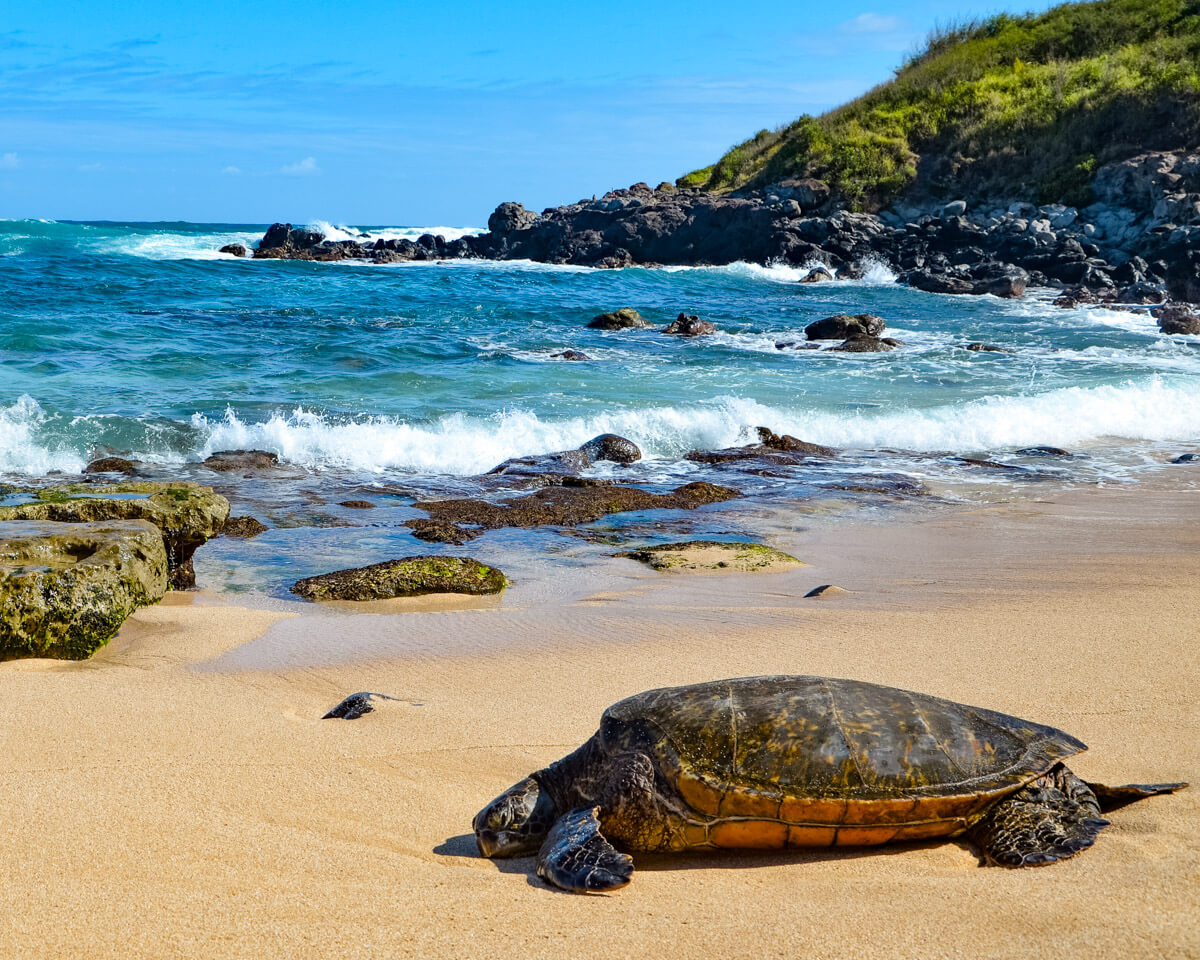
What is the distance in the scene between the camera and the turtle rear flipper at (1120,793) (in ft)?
11.0

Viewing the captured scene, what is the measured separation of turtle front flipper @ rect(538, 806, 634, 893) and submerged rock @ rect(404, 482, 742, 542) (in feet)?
17.9


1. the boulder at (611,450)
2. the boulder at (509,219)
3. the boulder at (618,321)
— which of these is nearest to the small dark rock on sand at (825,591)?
the boulder at (611,450)

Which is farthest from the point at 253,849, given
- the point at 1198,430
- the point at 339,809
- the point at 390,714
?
the point at 1198,430

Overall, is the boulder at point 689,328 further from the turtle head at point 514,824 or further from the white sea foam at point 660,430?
the turtle head at point 514,824

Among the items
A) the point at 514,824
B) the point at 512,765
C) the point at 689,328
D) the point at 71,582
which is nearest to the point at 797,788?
the point at 514,824

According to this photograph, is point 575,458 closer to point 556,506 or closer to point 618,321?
point 556,506

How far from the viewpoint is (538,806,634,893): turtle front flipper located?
Answer: 299 cm

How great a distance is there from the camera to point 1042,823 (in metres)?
3.16

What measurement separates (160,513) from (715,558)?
4.05 m

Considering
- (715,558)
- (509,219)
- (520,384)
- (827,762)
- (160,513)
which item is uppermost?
(509,219)

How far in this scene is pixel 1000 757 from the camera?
332 cm

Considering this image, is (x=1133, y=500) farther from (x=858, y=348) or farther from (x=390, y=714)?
(x=858, y=348)

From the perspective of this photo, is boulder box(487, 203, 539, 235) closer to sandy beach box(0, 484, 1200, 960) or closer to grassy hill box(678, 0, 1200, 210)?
grassy hill box(678, 0, 1200, 210)

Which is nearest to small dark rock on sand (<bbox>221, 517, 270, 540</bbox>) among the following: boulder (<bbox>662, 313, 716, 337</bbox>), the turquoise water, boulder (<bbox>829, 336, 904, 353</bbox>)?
the turquoise water
